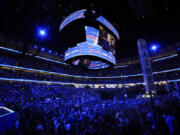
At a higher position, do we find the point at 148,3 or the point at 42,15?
the point at 42,15

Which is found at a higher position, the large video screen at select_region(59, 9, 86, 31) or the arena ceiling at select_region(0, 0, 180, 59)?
the large video screen at select_region(59, 9, 86, 31)

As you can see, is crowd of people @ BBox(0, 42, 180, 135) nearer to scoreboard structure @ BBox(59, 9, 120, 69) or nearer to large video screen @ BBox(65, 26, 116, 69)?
large video screen @ BBox(65, 26, 116, 69)

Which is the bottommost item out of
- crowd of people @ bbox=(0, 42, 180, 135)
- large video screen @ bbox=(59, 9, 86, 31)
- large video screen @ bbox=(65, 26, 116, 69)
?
crowd of people @ bbox=(0, 42, 180, 135)

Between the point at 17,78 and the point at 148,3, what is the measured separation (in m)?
26.0

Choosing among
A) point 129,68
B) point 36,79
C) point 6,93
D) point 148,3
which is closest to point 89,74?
point 129,68

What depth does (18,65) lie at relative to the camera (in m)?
23.8

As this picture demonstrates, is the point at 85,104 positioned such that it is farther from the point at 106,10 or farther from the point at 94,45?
the point at 106,10

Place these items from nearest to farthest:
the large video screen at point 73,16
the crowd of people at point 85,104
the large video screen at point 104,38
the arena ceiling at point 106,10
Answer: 1. the crowd of people at point 85,104
2. the arena ceiling at point 106,10
3. the large video screen at point 73,16
4. the large video screen at point 104,38

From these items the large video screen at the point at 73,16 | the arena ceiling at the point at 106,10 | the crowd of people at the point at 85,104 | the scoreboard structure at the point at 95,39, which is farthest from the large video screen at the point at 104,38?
the crowd of people at the point at 85,104

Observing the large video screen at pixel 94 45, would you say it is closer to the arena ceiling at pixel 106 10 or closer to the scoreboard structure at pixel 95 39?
the scoreboard structure at pixel 95 39

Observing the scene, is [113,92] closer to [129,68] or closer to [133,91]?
[133,91]

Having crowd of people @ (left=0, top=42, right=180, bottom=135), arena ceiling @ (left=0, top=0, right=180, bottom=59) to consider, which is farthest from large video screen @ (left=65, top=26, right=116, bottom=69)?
crowd of people @ (left=0, top=42, right=180, bottom=135)

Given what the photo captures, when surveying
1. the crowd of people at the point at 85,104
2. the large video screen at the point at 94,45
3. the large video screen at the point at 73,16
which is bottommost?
the crowd of people at the point at 85,104

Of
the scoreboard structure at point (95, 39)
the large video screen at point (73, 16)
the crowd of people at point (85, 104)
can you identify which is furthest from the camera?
the scoreboard structure at point (95, 39)
